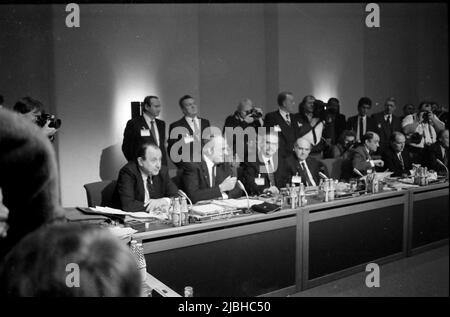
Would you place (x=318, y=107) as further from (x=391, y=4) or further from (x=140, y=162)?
(x=140, y=162)

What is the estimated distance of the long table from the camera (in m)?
2.18

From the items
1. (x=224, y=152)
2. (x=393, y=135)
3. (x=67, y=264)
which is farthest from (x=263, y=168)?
(x=67, y=264)

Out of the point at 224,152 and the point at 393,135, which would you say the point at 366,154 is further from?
the point at 224,152

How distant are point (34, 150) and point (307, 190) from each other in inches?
103

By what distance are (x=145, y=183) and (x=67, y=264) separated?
7.71ft

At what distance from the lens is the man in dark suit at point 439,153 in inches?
165

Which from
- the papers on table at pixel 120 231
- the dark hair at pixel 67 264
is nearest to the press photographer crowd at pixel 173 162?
the dark hair at pixel 67 264

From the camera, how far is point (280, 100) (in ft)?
13.6

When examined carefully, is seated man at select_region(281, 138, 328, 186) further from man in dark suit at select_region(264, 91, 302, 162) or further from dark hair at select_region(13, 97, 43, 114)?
dark hair at select_region(13, 97, 43, 114)

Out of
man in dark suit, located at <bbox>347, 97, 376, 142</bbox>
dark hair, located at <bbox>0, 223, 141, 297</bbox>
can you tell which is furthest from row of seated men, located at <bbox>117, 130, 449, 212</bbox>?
dark hair, located at <bbox>0, 223, 141, 297</bbox>

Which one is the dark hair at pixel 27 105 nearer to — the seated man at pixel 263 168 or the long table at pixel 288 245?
the long table at pixel 288 245

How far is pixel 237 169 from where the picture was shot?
3.50m

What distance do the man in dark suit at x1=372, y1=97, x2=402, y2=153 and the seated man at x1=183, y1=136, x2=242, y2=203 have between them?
199 centimetres
